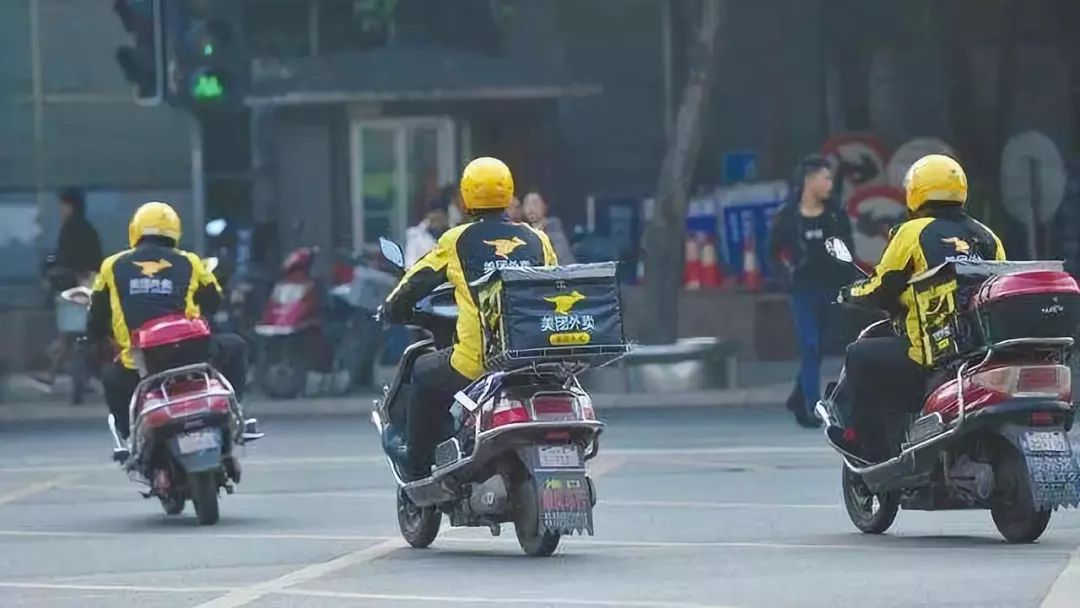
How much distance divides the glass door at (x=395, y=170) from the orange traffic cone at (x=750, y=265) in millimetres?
2945

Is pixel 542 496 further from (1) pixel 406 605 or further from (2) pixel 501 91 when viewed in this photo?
(2) pixel 501 91

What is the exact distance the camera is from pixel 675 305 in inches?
958

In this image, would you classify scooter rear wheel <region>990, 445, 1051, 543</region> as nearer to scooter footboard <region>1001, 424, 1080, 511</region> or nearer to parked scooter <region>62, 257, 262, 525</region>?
scooter footboard <region>1001, 424, 1080, 511</region>

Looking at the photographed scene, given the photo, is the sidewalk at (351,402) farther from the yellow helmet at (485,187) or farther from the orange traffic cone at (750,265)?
the yellow helmet at (485,187)

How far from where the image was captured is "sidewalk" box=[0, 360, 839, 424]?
2209 cm

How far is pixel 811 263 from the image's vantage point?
744 inches

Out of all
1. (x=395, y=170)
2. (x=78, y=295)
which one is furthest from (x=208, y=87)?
(x=78, y=295)

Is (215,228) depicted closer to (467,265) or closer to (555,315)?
(467,265)

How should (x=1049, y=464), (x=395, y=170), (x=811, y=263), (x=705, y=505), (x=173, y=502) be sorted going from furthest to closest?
(x=395, y=170), (x=811, y=263), (x=173, y=502), (x=705, y=505), (x=1049, y=464)

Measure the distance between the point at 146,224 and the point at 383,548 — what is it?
2.83 m

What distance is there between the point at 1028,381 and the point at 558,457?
185cm

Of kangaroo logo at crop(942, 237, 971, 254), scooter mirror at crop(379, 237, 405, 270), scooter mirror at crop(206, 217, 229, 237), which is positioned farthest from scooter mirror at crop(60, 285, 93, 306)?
scooter mirror at crop(206, 217, 229, 237)

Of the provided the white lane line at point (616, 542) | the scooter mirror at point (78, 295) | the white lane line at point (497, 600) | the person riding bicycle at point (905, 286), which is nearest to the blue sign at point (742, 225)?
the scooter mirror at point (78, 295)

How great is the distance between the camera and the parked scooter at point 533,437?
1119 centimetres
